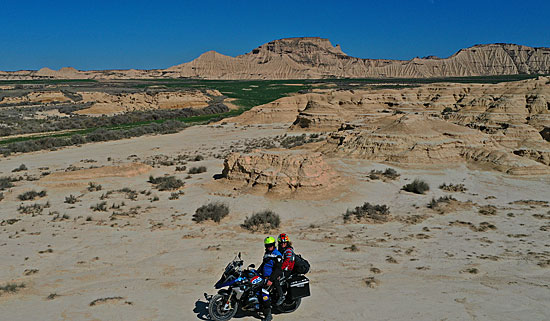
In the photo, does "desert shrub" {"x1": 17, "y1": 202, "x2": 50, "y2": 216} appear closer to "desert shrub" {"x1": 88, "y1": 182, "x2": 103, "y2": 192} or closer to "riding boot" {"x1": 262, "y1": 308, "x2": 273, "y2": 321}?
"desert shrub" {"x1": 88, "y1": 182, "x2": 103, "y2": 192}

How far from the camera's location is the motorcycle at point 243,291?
6.19 m

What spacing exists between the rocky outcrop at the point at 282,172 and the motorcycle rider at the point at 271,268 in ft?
33.3

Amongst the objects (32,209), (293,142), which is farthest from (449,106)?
(32,209)

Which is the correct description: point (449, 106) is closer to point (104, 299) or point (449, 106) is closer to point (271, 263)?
point (271, 263)

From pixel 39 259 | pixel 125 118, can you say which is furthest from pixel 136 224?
pixel 125 118

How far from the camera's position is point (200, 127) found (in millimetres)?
49156

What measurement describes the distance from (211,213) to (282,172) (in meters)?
4.60

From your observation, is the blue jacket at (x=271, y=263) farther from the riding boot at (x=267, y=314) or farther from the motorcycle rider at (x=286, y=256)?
the riding boot at (x=267, y=314)

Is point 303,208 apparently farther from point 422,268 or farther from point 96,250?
point 96,250

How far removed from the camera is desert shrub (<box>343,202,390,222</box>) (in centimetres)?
1362

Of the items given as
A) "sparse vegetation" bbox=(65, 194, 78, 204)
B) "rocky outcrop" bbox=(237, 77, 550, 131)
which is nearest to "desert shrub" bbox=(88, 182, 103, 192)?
"sparse vegetation" bbox=(65, 194, 78, 204)

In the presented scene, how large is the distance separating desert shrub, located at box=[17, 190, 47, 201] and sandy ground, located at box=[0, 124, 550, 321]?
327 millimetres

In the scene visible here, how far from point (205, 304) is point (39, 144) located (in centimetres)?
3293

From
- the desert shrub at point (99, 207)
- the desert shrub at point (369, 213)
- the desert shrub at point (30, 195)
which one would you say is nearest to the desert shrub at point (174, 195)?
the desert shrub at point (99, 207)
